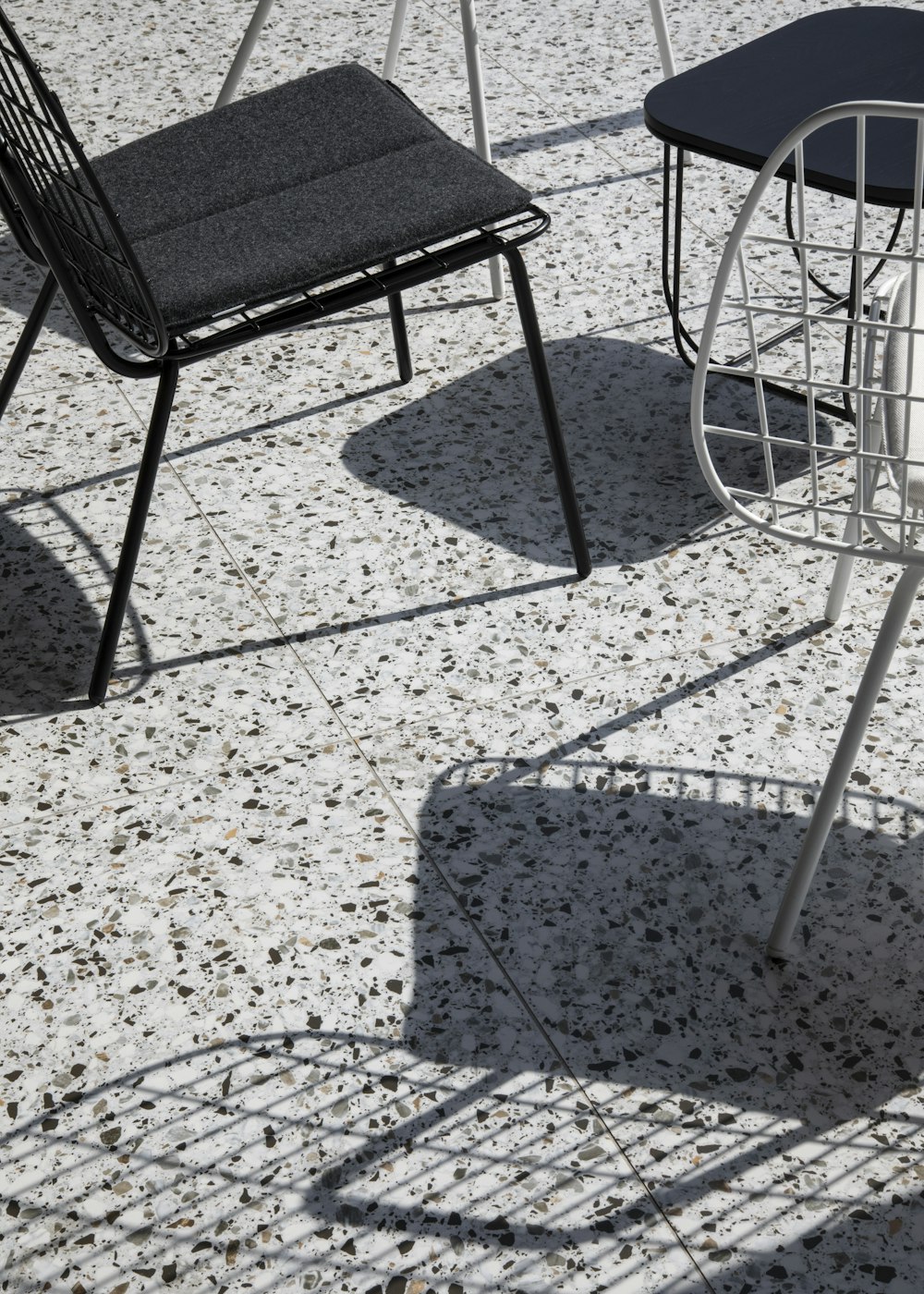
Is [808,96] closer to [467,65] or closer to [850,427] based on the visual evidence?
[850,427]

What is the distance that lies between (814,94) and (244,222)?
761mm

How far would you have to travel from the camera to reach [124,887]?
1451 mm

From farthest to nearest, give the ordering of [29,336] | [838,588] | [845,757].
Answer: [29,336] → [838,588] → [845,757]

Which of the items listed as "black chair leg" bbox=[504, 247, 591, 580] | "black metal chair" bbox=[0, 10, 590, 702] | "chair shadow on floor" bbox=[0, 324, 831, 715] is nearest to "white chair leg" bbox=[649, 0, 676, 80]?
"chair shadow on floor" bbox=[0, 324, 831, 715]

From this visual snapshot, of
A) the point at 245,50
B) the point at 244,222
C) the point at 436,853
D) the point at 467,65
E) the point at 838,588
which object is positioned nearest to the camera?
the point at 436,853

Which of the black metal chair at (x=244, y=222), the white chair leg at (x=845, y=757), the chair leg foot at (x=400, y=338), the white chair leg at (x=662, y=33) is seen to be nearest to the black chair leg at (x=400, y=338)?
the chair leg foot at (x=400, y=338)

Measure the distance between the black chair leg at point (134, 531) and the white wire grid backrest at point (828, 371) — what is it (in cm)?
59

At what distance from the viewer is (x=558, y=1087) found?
1256mm

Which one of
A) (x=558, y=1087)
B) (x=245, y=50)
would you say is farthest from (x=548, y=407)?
(x=245, y=50)

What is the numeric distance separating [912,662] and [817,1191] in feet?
2.29

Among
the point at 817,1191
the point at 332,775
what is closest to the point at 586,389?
the point at 332,775

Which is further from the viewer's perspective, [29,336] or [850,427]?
[850,427]

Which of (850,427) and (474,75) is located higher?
(474,75)

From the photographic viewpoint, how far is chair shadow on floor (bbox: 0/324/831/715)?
5.74 feet
